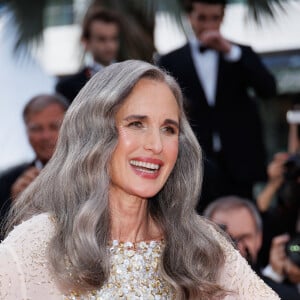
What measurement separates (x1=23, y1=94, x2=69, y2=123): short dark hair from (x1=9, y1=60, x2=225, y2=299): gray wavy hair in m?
2.08

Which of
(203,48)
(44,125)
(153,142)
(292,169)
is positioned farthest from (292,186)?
(153,142)

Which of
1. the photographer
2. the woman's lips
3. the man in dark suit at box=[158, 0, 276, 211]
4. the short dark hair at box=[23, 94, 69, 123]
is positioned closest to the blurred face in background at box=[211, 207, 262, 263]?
the photographer

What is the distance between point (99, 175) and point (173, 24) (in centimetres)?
299

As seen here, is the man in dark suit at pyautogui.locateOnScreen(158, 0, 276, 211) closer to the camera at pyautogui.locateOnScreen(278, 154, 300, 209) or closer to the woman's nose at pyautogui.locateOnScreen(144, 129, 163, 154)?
the camera at pyautogui.locateOnScreen(278, 154, 300, 209)

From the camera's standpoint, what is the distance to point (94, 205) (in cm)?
309

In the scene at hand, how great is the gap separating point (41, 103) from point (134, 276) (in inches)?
92.4

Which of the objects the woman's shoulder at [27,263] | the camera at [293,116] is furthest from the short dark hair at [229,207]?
the woman's shoulder at [27,263]

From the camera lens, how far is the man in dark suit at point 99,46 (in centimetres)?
560

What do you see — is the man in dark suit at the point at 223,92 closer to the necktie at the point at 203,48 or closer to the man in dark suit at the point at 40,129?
the necktie at the point at 203,48

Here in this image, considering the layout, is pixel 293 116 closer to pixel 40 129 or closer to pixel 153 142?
pixel 40 129

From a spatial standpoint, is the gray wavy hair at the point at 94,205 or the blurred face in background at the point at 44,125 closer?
the gray wavy hair at the point at 94,205

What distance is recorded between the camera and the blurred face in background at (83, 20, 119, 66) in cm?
561

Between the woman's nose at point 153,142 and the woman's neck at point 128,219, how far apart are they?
22 cm

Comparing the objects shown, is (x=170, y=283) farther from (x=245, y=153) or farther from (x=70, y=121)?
(x=245, y=153)
